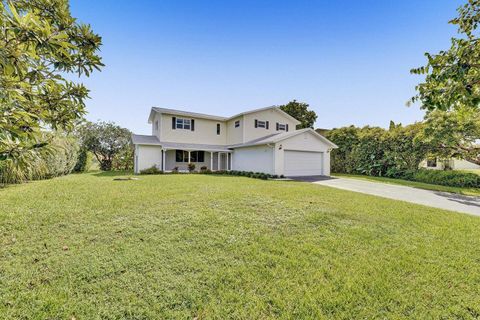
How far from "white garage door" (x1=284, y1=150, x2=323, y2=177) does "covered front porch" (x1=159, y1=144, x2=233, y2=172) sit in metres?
6.59

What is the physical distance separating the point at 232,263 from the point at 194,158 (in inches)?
739

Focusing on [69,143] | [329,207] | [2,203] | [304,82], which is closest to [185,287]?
[329,207]

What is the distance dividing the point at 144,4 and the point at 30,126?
30.3ft

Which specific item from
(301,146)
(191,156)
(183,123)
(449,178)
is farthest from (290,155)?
(183,123)

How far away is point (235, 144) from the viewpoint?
21656 mm

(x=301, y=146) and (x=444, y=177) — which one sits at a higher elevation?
(x=301, y=146)

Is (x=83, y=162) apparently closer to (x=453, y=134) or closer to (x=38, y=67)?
(x=38, y=67)

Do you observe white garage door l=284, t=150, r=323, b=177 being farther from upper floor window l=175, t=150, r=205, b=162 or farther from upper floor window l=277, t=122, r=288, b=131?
upper floor window l=175, t=150, r=205, b=162

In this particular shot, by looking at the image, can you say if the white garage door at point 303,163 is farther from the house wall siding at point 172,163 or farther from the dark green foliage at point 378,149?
the house wall siding at point 172,163

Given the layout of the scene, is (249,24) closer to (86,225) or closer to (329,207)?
(329,207)

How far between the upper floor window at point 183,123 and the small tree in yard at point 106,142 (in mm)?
8440

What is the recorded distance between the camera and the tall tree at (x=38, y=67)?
6.58ft

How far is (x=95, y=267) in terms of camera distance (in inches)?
138

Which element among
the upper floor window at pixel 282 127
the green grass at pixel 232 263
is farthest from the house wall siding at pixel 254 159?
the green grass at pixel 232 263
